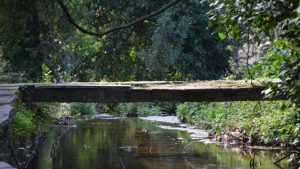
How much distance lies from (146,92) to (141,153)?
1.47 m

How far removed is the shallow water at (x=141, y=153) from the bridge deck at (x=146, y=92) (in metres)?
0.89

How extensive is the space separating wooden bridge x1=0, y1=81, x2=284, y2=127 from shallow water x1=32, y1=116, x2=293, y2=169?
893mm

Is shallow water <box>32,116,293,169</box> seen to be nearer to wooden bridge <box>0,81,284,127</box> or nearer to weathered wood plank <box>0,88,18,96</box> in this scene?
wooden bridge <box>0,81,284,127</box>

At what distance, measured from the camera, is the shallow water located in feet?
18.3

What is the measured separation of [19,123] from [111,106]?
41.6ft

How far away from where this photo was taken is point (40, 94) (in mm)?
5613

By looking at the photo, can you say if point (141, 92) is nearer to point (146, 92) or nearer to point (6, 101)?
point (146, 92)

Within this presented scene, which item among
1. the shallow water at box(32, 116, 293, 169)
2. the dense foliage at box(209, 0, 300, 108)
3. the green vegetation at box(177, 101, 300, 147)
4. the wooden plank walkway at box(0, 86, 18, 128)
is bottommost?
the shallow water at box(32, 116, 293, 169)

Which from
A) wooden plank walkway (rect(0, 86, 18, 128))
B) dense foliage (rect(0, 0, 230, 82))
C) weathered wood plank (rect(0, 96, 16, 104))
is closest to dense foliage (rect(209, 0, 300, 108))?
wooden plank walkway (rect(0, 86, 18, 128))

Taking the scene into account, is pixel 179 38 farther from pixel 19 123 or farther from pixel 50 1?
pixel 19 123

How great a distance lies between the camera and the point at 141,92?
546 cm

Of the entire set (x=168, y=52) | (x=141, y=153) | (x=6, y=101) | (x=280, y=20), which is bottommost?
(x=141, y=153)

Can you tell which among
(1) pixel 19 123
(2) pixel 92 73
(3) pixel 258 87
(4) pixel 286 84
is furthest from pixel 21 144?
(2) pixel 92 73

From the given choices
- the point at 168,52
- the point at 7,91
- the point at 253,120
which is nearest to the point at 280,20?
the point at 7,91
